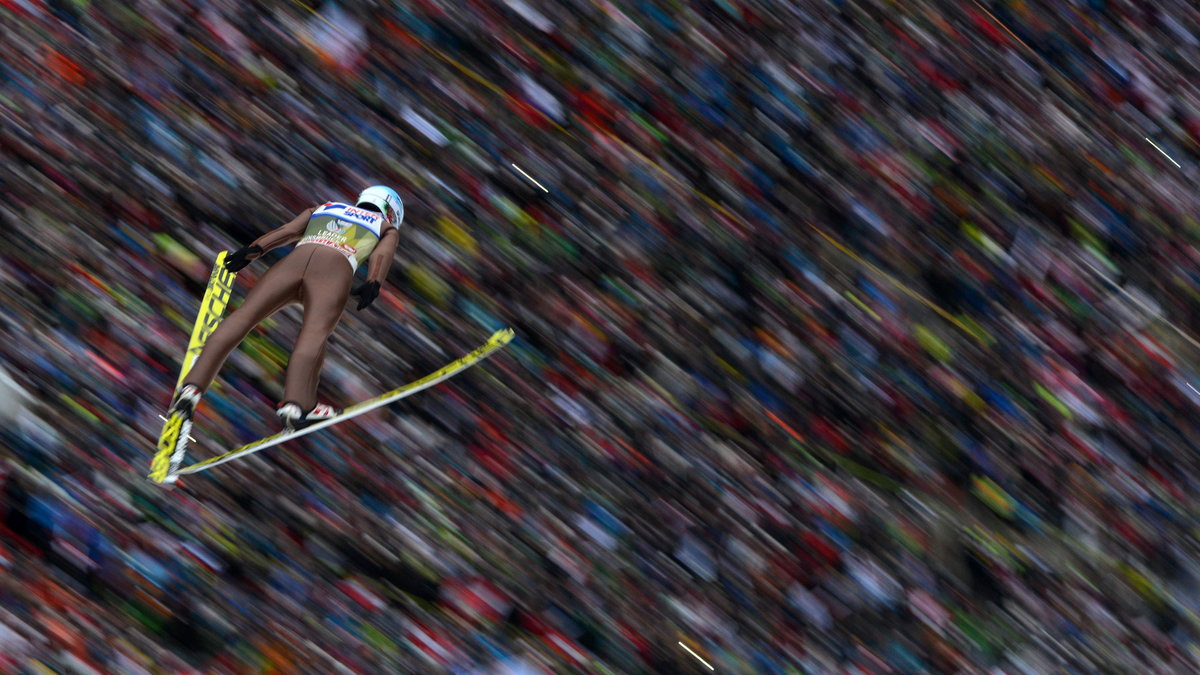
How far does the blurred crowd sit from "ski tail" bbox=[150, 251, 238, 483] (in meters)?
0.27

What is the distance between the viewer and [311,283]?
22.2 feet

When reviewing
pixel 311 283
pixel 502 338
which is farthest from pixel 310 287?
pixel 502 338

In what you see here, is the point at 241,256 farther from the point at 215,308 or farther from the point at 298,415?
the point at 298,415

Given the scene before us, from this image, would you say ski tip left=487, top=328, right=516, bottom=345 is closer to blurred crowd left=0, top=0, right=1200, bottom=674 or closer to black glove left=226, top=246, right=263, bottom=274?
blurred crowd left=0, top=0, right=1200, bottom=674

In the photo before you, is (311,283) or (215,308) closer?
(311,283)

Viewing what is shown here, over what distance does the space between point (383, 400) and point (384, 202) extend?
3.72 feet

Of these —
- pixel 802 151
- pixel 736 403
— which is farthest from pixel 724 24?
pixel 736 403

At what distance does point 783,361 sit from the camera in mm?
9242

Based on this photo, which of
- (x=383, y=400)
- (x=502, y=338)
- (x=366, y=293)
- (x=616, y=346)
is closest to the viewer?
(x=366, y=293)

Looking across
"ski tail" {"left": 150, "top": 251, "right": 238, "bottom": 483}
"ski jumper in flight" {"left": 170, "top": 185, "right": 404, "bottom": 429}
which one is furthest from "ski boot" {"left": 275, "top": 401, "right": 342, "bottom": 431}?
"ski tail" {"left": 150, "top": 251, "right": 238, "bottom": 483}

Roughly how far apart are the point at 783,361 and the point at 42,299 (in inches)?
182

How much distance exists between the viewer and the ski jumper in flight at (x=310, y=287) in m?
6.59

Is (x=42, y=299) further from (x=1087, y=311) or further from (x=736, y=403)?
(x=1087, y=311)

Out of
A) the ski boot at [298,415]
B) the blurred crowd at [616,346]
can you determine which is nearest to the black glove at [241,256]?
the ski boot at [298,415]
